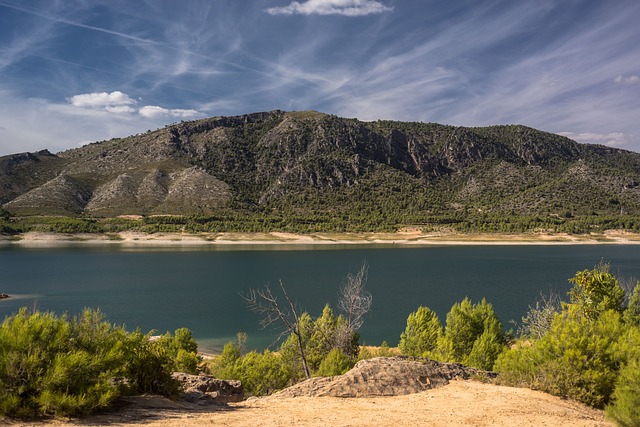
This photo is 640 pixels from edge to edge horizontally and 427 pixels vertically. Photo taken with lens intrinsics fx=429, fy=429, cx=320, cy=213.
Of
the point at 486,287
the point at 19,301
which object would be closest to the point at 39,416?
the point at 19,301

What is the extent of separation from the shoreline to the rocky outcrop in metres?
112

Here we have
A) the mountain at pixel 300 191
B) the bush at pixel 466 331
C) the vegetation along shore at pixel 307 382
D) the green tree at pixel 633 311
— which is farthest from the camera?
the mountain at pixel 300 191

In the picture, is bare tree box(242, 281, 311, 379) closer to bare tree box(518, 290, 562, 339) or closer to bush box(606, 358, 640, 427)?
bare tree box(518, 290, 562, 339)

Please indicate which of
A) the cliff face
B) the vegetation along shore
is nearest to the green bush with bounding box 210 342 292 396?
the vegetation along shore

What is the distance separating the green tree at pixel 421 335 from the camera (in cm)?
2538

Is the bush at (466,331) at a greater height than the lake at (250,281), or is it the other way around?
the bush at (466,331)

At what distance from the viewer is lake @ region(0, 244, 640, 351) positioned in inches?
1658

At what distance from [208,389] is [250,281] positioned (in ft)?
172

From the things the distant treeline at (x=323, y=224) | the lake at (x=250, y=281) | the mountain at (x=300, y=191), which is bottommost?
the lake at (x=250, y=281)

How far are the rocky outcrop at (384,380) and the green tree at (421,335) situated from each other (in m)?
11.7

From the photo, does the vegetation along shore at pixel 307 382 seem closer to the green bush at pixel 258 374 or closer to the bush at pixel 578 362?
the bush at pixel 578 362

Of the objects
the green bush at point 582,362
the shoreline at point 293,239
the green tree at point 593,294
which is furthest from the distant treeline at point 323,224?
the green bush at point 582,362

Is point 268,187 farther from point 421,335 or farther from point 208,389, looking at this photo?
point 208,389

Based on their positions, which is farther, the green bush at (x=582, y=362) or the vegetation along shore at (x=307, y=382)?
the green bush at (x=582, y=362)
